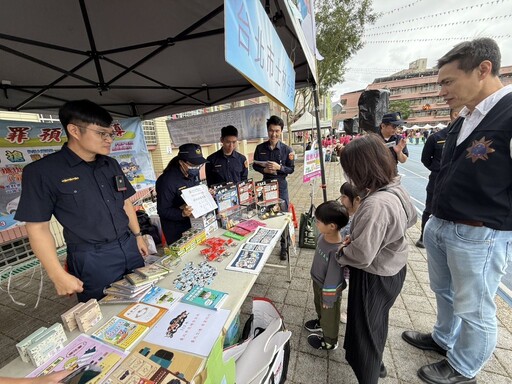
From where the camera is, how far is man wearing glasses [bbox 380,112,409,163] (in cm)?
328

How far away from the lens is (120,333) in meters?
1.06

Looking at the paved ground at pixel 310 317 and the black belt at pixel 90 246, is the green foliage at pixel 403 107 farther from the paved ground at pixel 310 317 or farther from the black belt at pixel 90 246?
the black belt at pixel 90 246

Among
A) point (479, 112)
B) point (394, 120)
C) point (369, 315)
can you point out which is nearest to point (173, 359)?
point (369, 315)

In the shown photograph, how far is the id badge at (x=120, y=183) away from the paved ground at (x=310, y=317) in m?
1.77

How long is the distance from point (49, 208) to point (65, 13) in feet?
4.94

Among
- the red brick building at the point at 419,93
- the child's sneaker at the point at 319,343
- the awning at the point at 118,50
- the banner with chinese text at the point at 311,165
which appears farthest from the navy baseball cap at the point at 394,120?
the red brick building at the point at 419,93

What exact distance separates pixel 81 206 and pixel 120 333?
2.89ft

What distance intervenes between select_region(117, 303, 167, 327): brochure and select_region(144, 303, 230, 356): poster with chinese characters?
1.6 inches

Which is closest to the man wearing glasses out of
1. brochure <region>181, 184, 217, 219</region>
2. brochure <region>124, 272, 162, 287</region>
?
brochure <region>181, 184, 217, 219</region>

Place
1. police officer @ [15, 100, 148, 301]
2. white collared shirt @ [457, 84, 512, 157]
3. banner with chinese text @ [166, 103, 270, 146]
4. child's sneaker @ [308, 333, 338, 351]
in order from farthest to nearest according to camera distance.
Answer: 1. banner with chinese text @ [166, 103, 270, 146]
2. child's sneaker @ [308, 333, 338, 351]
3. police officer @ [15, 100, 148, 301]
4. white collared shirt @ [457, 84, 512, 157]

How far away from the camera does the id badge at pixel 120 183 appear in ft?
5.46

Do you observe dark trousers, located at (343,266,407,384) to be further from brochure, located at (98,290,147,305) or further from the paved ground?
brochure, located at (98,290,147,305)

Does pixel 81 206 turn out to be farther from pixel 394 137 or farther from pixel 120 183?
pixel 394 137

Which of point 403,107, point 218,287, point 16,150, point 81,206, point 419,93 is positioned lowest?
point 218,287
